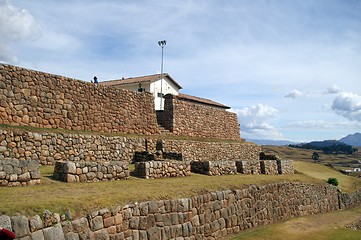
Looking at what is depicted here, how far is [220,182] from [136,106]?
31.3 ft

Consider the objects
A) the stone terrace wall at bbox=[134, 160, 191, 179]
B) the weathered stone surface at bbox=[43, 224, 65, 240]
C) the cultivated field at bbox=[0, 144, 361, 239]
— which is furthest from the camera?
the stone terrace wall at bbox=[134, 160, 191, 179]

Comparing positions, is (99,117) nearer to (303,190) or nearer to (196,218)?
(196,218)

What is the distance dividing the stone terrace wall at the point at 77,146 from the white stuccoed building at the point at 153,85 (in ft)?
41.6

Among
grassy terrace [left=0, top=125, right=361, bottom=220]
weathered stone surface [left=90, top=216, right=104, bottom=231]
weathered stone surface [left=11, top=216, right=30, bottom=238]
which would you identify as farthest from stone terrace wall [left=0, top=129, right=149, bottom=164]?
weathered stone surface [left=11, top=216, right=30, bottom=238]

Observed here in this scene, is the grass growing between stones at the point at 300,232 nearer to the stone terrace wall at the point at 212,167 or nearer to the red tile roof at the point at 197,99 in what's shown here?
the stone terrace wall at the point at 212,167

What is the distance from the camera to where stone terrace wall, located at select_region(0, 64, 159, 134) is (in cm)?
1647

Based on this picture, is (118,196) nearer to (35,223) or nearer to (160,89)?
(35,223)

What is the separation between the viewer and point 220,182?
16547mm

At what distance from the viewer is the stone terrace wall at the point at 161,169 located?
1568 centimetres

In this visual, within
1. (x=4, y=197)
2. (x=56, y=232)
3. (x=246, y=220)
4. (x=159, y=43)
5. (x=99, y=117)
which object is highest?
(x=159, y=43)

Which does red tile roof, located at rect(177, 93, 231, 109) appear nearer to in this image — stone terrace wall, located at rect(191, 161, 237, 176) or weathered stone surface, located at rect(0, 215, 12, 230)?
stone terrace wall, located at rect(191, 161, 237, 176)

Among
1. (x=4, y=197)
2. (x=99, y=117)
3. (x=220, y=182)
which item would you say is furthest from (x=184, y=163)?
(x=4, y=197)

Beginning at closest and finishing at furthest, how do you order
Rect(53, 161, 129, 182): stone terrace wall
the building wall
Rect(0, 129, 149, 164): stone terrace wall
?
Rect(53, 161, 129, 182): stone terrace wall
Rect(0, 129, 149, 164): stone terrace wall
the building wall

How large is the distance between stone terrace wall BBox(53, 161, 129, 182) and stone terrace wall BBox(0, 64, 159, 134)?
551cm
